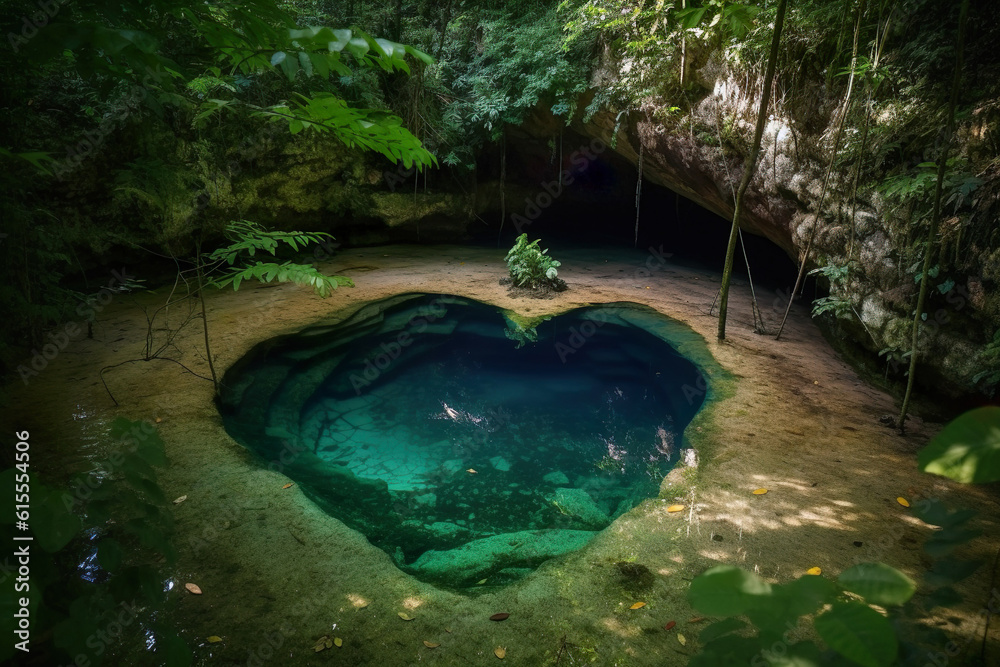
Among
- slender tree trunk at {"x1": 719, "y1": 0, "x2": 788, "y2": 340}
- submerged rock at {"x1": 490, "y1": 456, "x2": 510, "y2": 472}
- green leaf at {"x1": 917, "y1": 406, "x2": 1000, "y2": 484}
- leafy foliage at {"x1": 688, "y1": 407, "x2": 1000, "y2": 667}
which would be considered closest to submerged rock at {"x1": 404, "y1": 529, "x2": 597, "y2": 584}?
submerged rock at {"x1": 490, "y1": 456, "x2": 510, "y2": 472}

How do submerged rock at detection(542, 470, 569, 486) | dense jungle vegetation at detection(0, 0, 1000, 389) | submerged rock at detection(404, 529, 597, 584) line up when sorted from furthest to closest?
submerged rock at detection(542, 470, 569, 486)
submerged rock at detection(404, 529, 597, 584)
dense jungle vegetation at detection(0, 0, 1000, 389)

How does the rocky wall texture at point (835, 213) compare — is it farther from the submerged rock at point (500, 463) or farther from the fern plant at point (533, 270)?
the submerged rock at point (500, 463)

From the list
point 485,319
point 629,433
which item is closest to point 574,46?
point 485,319

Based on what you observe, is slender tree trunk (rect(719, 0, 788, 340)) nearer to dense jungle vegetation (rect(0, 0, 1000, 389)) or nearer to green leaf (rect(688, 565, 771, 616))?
dense jungle vegetation (rect(0, 0, 1000, 389))

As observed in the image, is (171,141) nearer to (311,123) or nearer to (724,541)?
(311,123)

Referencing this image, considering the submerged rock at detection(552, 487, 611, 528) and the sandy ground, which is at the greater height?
the sandy ground

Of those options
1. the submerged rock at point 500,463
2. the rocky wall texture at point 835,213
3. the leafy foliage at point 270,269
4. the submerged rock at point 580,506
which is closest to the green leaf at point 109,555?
the leafy foliage at point 270,269
